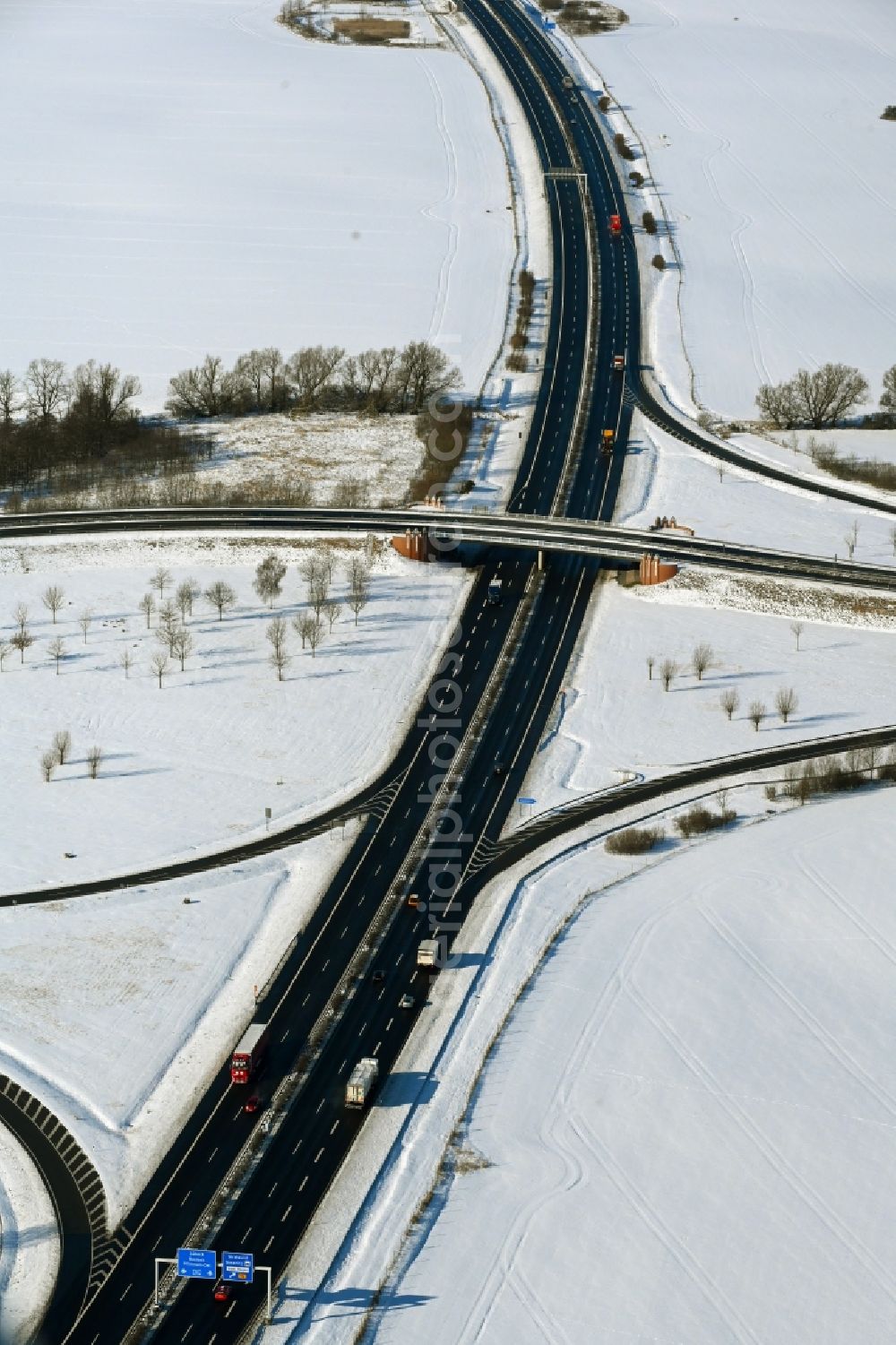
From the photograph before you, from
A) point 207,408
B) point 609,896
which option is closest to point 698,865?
point 609,896

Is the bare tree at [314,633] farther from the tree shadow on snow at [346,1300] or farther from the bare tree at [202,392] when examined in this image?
the tree shadow on snow at [346,1300]

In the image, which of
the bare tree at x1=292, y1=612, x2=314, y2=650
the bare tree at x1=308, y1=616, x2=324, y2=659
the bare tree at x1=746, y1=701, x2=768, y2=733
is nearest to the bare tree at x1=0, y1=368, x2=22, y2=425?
the bare tree at x1=292, y1=612, x2=314, y2=650

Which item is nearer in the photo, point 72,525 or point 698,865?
point 698,865

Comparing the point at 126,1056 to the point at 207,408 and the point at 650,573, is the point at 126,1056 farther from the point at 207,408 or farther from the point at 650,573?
the point at 207,408

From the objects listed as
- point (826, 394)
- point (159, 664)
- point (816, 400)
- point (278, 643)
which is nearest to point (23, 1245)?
point (159, 664)

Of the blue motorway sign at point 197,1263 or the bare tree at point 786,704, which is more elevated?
the bare tree at point 786,704

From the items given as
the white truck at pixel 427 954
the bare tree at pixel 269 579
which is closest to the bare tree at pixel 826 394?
the bare tree at pixel 269 579

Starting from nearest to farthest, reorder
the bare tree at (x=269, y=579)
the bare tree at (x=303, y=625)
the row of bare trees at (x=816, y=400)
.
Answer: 1. the bare tree at (x=303, y=625)
2. the bare tree at (x=269, y=579)
3. the row of bare trees at (x=816, y=400)
